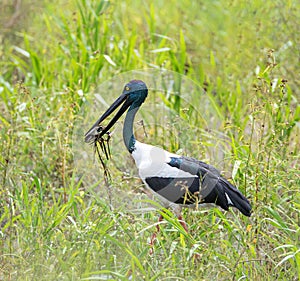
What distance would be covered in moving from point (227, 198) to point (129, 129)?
67 cm

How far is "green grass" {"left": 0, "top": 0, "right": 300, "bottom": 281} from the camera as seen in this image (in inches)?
160

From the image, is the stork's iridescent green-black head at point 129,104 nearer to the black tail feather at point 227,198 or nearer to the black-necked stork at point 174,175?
the black-necked stork at point 174,175

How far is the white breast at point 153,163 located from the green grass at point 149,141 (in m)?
0.15

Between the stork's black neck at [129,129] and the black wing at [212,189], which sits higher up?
the stork's black neck at [129,129]

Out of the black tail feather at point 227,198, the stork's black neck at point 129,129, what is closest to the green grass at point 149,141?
the black tail feather at point 227,198

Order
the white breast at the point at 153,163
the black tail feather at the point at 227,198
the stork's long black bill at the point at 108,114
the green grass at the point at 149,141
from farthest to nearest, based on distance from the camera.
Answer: the stork's long black bill at the point at 108,114, the white breast at the point at 153,163, the black tail feather at the point at 227,198, the green grass at the point at 149,141

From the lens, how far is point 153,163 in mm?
4434

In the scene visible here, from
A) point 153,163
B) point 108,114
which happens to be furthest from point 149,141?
point 153,163

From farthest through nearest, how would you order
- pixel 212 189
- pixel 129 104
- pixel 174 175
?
pixel 129 104 < pixel 174 175 < pixel 212 189

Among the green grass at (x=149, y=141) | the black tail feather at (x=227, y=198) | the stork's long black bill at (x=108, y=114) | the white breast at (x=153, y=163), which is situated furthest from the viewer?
the stork's long black bill at (x=108, y=114)

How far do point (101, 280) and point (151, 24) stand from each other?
9.77ft

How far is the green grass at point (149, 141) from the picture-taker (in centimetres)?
405

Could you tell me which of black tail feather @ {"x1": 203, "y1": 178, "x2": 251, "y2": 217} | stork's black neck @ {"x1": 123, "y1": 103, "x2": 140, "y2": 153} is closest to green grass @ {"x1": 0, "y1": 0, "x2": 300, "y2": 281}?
black tail feather @ {"x1": 203, "y1": 178, "x2": 251, "y2": 217}

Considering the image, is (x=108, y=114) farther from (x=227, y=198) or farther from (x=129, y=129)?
(x=227, y=198)
